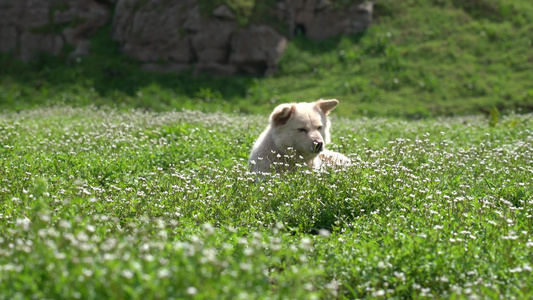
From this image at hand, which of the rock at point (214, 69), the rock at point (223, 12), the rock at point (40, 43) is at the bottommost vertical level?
the rock at point (40, 43)

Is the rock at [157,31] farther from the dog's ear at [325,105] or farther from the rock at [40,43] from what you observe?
the dog's ear at [325,105]

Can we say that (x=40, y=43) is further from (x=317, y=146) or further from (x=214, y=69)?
(x=317, y=146)

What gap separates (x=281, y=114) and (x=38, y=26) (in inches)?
928

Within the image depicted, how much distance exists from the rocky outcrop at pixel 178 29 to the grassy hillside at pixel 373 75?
72 centimetres

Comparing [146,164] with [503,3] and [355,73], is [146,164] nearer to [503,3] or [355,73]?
[355,73]

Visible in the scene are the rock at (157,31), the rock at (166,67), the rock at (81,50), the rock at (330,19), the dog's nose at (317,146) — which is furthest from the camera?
the rock at (330,19)

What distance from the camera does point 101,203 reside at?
7.18 m

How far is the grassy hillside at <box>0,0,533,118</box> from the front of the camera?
24891mm

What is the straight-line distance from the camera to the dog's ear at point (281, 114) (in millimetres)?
9562

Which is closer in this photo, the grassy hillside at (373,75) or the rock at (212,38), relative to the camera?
the grassy hillside at (373,75)

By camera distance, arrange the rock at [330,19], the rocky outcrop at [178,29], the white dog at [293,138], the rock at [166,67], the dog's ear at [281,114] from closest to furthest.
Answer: the white dog at [293,138] → the dog's ear at [281,114] → the rocky outcrop at [178,29] → the rock at [166,67] → the rock at [330,19]

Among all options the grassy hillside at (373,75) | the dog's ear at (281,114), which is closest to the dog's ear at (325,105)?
the dog's ear at (281,114)

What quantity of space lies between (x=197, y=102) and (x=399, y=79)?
9.51 metres

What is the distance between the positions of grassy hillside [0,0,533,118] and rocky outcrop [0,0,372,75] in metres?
0.72
